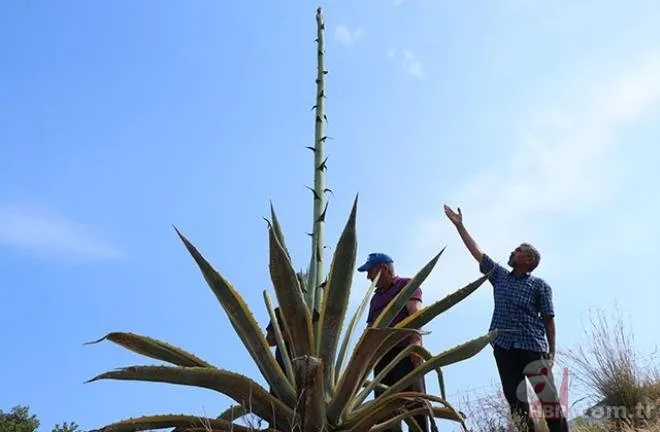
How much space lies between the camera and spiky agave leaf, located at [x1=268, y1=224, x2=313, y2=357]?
319 cm

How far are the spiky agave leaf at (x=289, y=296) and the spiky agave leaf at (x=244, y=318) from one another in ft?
0.46

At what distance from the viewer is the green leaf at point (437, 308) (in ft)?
11.4

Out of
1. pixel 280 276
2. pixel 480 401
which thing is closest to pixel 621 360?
pixel 480 401

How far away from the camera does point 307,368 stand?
2.94 m

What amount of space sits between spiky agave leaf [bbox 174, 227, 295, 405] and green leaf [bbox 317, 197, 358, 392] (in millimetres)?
202

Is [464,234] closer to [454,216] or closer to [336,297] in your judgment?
[454,216]

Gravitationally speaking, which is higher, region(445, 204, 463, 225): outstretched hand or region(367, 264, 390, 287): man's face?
region(445, 204, 463, 225): outstretched hand

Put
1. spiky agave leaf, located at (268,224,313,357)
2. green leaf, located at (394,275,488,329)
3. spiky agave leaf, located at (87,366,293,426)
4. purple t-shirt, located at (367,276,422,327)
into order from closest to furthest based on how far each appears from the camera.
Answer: spiky agave leaf, located at (87,366,293,426)
spiky agave leaf, located at (268,224,313,357)
green leaf, located at (394,275,488,329)
purple t-shirt, located at (367,276,422,327)

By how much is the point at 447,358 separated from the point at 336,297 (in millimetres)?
586

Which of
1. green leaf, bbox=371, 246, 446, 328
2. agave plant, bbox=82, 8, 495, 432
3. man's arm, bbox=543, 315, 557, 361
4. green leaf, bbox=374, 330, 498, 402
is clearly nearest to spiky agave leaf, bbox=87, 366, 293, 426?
agave plant, bbox=82, 8, 495, 432

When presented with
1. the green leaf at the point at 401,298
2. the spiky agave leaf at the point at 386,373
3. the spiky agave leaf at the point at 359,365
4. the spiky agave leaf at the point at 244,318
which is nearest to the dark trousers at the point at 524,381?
the spiky agave leaf at the point at 386,373

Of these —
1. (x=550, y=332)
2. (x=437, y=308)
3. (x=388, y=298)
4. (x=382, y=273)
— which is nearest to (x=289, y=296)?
(x=437, y=308)

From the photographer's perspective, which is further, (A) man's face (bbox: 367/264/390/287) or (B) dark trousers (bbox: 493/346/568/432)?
(A) man's face (bbox: 367/264/390/287)

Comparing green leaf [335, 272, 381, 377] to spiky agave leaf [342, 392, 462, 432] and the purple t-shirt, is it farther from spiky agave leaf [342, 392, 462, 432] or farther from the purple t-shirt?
the purple t-shirt
